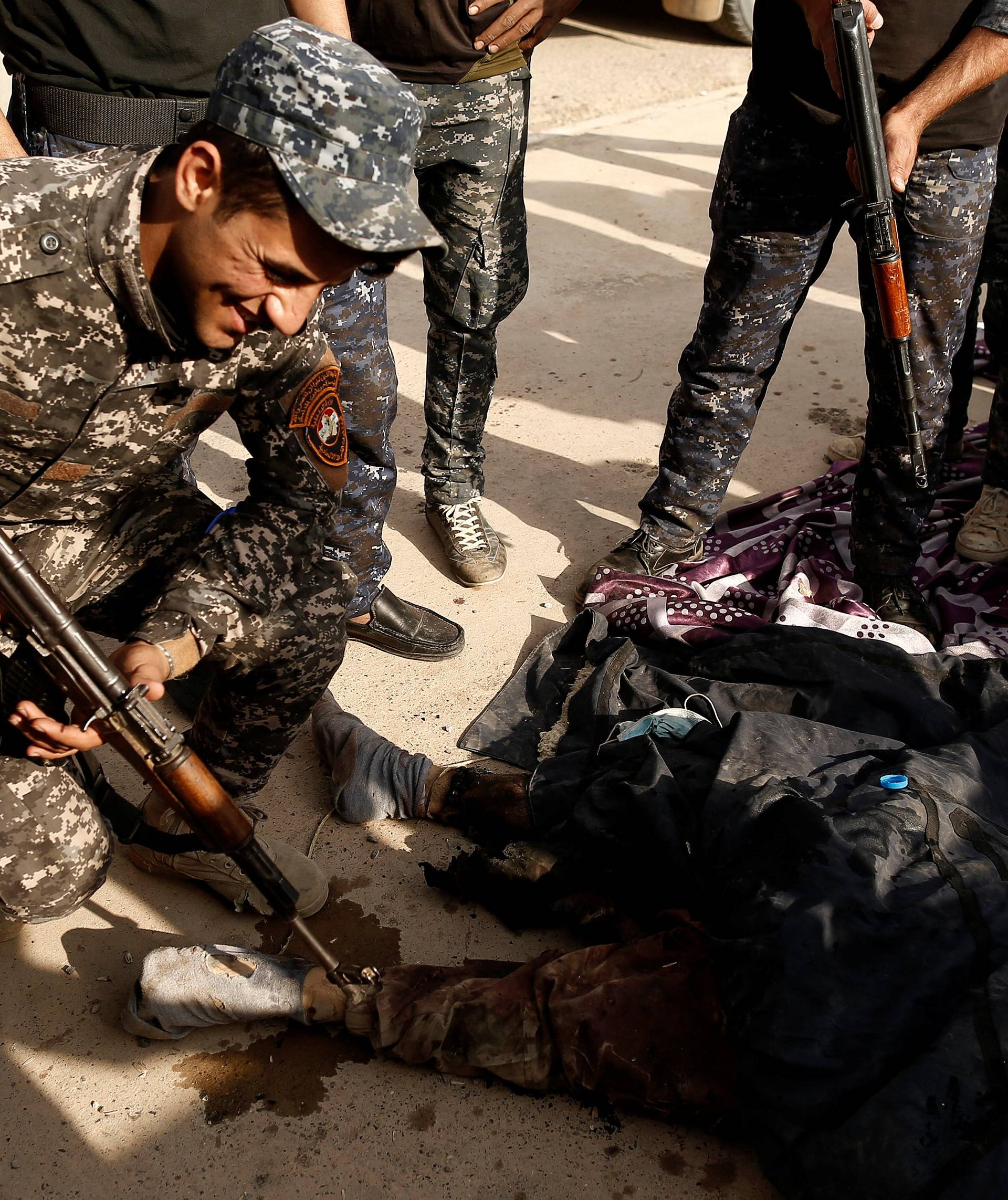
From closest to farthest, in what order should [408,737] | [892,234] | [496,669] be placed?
1. [892,234]
2. [408,737]
3. [496,669]

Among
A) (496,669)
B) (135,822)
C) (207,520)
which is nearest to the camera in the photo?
(135,822)

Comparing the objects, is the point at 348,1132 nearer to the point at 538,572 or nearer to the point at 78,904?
the point at 78,904

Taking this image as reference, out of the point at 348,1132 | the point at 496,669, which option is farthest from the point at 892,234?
the point at 348,1132

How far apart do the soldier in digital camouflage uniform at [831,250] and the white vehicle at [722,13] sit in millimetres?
7069

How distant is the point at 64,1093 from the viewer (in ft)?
6.48

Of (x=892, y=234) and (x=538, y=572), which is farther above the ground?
(x=892, y=234)

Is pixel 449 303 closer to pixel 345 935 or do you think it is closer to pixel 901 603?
pixel 901 603

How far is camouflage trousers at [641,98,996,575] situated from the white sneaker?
1.07 feet

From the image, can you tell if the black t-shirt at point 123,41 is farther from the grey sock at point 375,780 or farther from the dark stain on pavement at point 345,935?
the dark stain on pavement at point 345,935

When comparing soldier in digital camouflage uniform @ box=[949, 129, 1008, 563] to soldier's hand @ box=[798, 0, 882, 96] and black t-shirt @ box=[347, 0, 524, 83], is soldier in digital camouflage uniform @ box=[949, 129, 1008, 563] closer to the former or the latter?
soldier's hand @ box=[798, 0, 882, 96]

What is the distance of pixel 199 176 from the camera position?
1577 millimetres

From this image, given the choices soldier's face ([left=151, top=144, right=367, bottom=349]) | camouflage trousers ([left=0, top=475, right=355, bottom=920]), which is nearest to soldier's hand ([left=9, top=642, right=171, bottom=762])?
camouflage trousers ([left=0, top=475, right=355, bottom=920])

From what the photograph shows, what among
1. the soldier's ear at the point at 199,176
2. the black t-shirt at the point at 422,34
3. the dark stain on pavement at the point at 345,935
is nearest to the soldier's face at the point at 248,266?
the soldier's ear at the point at 199,176

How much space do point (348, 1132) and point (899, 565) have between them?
2.22 meters
